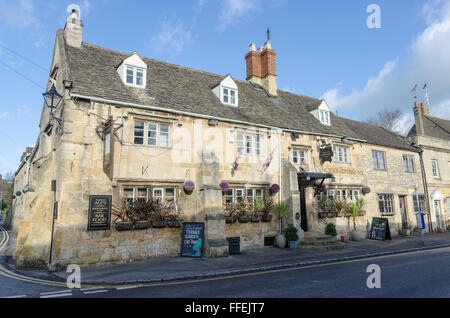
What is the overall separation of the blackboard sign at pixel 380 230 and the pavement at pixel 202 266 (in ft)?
11.5

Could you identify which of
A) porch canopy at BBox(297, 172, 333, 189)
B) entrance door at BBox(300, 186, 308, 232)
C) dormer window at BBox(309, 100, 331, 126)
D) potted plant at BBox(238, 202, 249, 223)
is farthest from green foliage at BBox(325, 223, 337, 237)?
dormer window at BBox(309, 100, 331, 126)

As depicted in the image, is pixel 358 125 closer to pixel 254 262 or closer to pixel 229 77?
pixel 229 77

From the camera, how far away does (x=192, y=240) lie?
1352cm

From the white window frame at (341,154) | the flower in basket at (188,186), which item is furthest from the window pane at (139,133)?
the white window frame at (341,154)

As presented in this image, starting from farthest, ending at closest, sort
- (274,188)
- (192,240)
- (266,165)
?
(266,165)
(274,188)
(192,240)

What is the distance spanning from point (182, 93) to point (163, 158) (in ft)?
14.4

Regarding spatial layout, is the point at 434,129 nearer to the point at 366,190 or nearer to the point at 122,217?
the point at 366,190

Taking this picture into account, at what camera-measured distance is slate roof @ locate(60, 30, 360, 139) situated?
1369 centimetres

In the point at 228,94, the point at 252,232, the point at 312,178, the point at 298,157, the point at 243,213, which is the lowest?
the point at 252,232

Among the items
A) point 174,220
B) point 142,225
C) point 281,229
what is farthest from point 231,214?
point 142,225

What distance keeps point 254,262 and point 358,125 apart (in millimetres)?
18668

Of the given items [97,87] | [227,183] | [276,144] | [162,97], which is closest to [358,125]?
[276,144]

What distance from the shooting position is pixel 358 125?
25781 millimetres

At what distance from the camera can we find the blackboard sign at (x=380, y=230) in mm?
19000
